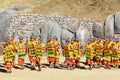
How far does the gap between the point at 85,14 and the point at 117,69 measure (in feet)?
47.3

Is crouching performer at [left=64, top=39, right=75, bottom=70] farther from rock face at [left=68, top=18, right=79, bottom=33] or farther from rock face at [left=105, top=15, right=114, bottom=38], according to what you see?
rock face at [left=105, top=15, right=114, bottom=38]

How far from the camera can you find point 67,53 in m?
28.3

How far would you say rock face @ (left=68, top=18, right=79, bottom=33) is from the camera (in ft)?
126

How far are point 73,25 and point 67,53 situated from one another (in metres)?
10.7

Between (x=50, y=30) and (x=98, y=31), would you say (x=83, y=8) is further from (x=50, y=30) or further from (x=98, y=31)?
(x=50, y=30)

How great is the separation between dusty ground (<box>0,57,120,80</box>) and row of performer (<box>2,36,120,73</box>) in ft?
2.06

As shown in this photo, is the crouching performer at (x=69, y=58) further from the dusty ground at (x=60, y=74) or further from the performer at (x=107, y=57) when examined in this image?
the performer at (x=107, y=57)

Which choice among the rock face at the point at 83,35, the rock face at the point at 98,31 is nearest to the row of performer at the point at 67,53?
the rock face at the point at 83,35

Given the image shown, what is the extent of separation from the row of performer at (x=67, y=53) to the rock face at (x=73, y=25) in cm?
794

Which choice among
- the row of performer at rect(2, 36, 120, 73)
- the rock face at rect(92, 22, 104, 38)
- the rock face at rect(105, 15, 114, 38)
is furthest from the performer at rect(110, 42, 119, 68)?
the rock face at rect(92, 22, 104, 38)

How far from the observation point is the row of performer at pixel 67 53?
27.2m

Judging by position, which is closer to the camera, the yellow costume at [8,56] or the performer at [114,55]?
the yellow costume at [8,56]

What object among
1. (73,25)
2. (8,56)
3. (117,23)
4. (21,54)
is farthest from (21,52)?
(117,23)

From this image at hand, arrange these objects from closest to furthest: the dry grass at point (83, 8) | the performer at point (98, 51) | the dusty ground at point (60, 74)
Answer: the dusty ground at point (60, 74)
the performer at point (98, 51)
the dry grass at point (83, 8)
